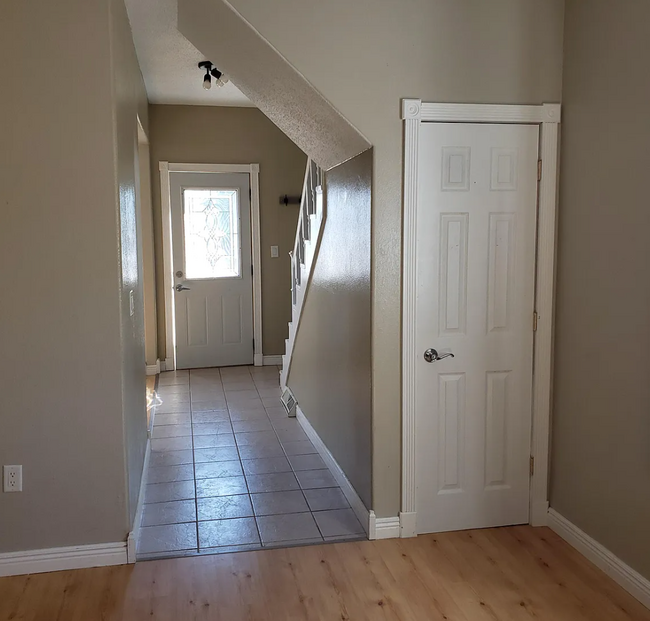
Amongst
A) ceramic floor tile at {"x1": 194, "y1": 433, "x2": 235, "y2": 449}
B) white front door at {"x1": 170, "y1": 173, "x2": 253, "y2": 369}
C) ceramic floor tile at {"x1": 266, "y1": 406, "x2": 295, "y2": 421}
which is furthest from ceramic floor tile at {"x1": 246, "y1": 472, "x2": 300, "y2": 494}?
white front door at {"x1": 170, "y1": 173, "x2": 253, "y2": 369}

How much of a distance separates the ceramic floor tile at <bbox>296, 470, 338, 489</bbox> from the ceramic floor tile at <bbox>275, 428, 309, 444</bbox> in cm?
61

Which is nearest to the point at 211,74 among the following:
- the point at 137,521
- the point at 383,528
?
the point at 137,521

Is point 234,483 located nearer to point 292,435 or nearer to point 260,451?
point 260,451

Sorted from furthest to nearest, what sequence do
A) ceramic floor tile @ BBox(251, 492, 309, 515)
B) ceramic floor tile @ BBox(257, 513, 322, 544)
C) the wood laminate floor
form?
ceramic floor tile @ BBox(251, 492, 309, 515)
ceramic floor tile @ BBox(257, 513, 322, 544)
the wood laminate floor

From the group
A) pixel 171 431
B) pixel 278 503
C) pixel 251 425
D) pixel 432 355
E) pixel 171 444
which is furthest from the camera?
pixel 251 425

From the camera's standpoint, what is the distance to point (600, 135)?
2.74 metres

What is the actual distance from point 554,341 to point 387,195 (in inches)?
41.4

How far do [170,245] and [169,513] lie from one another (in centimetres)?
374

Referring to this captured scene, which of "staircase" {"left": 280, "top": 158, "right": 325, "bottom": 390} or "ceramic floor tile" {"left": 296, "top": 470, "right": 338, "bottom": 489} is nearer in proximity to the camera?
"ceramic floor tile" {"left": 296, "top": 470, "right": 338, "bottom": 489}

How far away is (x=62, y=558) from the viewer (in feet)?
9.16

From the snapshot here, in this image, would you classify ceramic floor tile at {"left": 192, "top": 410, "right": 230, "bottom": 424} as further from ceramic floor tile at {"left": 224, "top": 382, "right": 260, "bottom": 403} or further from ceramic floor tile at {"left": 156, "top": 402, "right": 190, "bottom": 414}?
ceramic floor tile at {"left": 224, "top": 382, "right": 260, "bottom": 403}

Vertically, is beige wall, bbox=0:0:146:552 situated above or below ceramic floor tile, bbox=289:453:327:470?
above

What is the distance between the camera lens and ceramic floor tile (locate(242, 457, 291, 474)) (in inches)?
157

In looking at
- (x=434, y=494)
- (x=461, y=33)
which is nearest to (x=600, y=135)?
(x=461, y=33)
